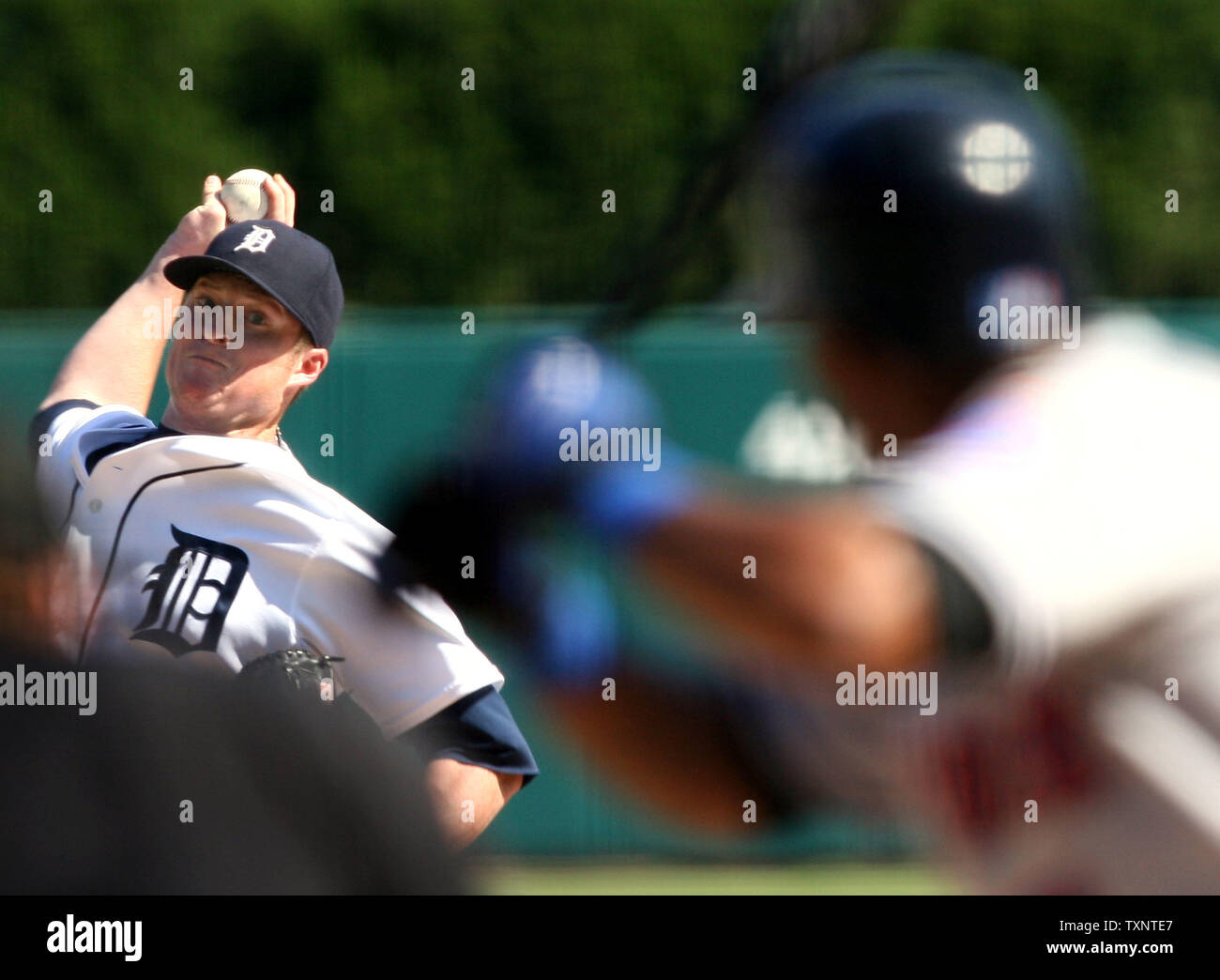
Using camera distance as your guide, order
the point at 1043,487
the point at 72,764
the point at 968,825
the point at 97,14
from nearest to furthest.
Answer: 1. the point at 72,764
2. the point at 1043,487
3. the point at 968,825
4. the point at 97,14

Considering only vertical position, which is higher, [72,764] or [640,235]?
[640,235]

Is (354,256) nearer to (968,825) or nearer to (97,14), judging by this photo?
(97,14)

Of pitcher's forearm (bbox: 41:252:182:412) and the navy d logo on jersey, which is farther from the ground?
pitcher's forearm (bbox: 41:252:182:412)

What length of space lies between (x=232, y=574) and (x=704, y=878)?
67 centimetres

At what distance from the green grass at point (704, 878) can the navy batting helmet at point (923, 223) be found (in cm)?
56

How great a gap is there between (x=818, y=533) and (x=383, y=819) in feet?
1.06

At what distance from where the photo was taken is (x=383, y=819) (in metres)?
0.95

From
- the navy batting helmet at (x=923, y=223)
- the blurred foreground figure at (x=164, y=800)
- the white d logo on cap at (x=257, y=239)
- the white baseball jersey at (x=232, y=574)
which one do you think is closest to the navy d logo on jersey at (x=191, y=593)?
the white baseball jersey at (x=232, y=574)

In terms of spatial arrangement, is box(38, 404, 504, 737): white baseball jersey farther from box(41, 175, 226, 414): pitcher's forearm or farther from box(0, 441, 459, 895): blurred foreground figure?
box(0, 441, 459, 895): blurred foreground figure

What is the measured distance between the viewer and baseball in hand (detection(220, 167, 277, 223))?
1749mm

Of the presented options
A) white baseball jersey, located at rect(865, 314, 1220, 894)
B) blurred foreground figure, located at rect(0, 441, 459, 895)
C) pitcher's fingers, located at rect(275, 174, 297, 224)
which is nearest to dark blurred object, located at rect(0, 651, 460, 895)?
blurred foreground figure, located at rect(0, 441, 459, 895)

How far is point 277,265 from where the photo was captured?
170 centimetres

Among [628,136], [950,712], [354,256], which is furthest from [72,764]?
[628,136]

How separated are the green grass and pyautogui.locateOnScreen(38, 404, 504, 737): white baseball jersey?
0.24m
